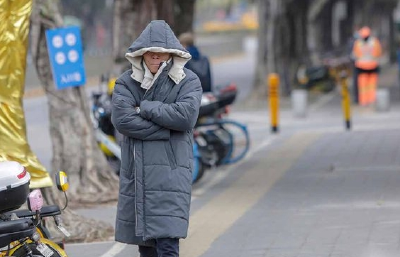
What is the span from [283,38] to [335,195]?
18.5 metres

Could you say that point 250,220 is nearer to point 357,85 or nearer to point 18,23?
point 18,23

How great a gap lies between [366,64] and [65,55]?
1683 centimetres

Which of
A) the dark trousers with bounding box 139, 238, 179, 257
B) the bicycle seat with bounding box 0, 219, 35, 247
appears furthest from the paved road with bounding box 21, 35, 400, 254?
the bicycle seat with bounding box 0, 219, 35, 247

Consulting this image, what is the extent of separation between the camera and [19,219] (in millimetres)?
7250

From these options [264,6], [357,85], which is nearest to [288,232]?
[357,85]

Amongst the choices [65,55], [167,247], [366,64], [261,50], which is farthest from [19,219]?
[261,50]

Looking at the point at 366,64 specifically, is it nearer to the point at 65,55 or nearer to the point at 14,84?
the point at 65,55

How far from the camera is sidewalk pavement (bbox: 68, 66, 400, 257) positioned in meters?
9.65

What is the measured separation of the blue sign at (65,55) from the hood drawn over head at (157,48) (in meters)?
3.55

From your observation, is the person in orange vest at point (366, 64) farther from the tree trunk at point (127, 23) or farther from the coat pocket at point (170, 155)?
the coat pocket at point (170, 155)

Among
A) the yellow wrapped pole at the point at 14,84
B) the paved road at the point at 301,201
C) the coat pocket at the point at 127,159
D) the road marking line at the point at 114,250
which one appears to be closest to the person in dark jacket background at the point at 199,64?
the paved road at the point at 301,201

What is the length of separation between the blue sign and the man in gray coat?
11.5 feet

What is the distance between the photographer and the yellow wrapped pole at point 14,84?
9086mm

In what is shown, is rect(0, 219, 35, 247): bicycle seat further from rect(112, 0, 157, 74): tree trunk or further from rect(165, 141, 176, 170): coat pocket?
rect(112, 0, 157, 74): tree trunk
